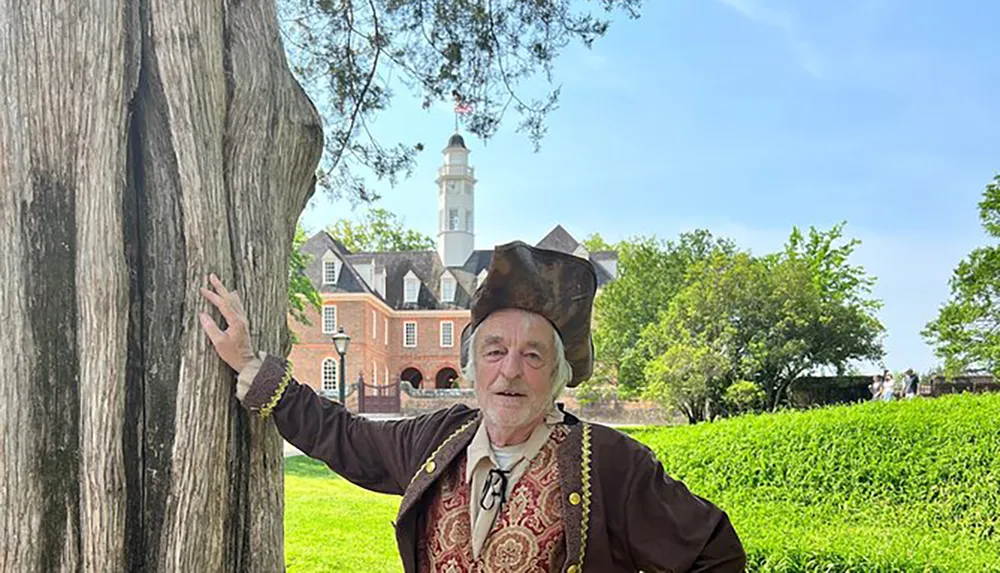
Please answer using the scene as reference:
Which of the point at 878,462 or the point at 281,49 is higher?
the point at 281,49

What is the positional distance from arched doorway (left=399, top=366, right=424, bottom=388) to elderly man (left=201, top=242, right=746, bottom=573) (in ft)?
142

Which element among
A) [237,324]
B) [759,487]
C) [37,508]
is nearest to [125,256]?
[237,324]

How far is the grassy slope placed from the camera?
265 inches

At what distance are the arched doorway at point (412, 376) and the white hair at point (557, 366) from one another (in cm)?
4339

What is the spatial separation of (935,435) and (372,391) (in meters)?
30.8

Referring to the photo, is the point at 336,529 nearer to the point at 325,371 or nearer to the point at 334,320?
the point at 334,320

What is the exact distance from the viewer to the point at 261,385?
2408 millimetres

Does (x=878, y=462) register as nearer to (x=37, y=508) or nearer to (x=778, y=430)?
(x=778, y=430)

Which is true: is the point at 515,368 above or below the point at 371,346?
below

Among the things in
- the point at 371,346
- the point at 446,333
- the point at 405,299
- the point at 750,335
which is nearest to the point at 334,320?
the point at 371,346

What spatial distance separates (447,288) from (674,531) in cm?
4266

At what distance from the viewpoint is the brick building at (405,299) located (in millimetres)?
39219

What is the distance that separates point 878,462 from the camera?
378 inches

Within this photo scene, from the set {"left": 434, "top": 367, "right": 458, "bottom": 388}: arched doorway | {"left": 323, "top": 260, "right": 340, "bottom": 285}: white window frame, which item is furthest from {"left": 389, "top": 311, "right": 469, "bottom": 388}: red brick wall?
{"left": 323, "top": 260, "right": 340, "bottom": 285}: white window frame
